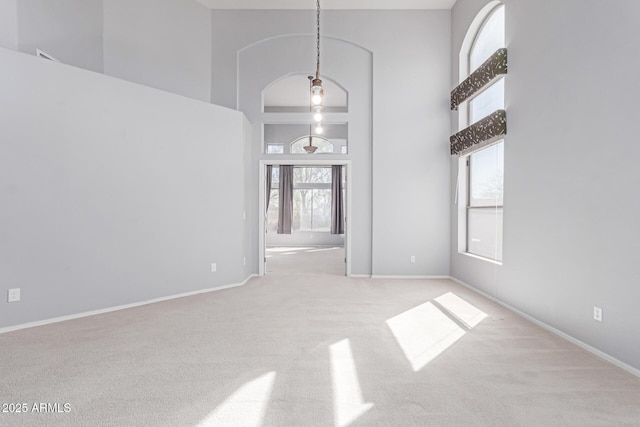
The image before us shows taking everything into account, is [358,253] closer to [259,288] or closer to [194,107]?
[259,288]

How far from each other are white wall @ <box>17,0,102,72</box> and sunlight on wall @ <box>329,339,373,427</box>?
447 centimetres

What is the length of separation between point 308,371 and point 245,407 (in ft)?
1.76

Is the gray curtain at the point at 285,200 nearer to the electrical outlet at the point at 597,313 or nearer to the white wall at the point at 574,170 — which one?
the white wall at the point at 574,170

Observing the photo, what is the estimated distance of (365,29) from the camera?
5418 millimetres

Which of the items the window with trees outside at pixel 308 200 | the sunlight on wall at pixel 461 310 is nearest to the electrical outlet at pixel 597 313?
the sunlight on wall at pixel 461 310

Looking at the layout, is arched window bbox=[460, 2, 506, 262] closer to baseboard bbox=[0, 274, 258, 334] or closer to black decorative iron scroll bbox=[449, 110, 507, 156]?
black decorative iron scroll bbox=[449, 110, 507, 156]

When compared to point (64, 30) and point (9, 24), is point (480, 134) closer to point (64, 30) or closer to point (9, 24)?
point (64, 30)

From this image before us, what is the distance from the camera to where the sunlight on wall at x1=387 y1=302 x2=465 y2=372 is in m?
2.52

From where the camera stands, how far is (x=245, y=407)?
1829 millimetres

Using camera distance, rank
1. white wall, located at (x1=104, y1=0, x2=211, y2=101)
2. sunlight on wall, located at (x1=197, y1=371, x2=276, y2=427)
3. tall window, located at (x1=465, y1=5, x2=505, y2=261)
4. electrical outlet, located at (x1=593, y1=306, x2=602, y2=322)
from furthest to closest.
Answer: white wall, located at (x1=104, y1=0, x2=211, y2=101), tall window, located at (x1=465, y1=5, x2=505, y2=261), electrical outlet, located at (x1=593, y1=306, x2=602, y2=322), sunlight on wall, located at (x1=197, y1=371, x2=276, y2=427)

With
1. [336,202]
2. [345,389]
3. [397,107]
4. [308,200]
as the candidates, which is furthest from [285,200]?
[345,389]

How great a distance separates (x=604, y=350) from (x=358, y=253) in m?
3.42

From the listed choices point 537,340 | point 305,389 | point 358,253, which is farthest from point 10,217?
point 537,340

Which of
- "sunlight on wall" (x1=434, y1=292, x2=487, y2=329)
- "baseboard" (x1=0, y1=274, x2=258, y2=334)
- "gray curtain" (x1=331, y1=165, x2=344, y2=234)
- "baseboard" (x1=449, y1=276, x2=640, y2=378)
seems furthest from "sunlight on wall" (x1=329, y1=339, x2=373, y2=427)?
"gray curtain" (x1=331, y1=165, x2=344, y2=234)
